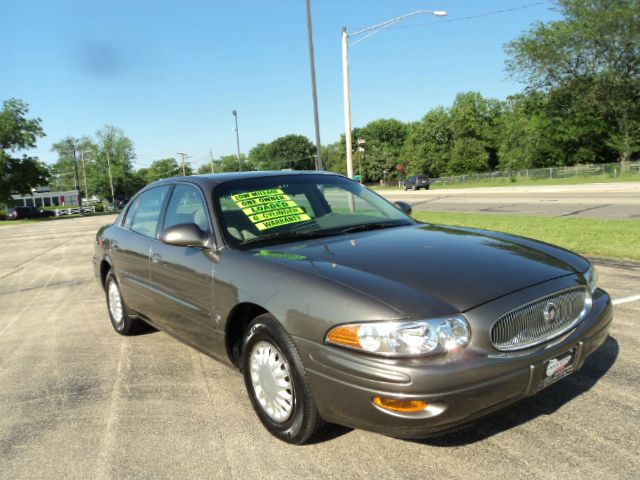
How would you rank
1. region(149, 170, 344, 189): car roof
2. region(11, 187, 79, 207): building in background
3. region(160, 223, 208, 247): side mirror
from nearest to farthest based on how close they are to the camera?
region(160, 223, 208, 247): side mirror, region(149, 170, 344, 189): car roof, region(11, 187, 79, 207): building in background

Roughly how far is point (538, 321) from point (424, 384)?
73 cm

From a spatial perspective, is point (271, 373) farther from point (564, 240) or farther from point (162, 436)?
point (564, 240)

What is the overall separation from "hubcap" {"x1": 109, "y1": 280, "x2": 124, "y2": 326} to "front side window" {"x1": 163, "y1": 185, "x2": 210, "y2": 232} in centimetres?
142

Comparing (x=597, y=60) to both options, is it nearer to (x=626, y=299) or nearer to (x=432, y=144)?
(x=432, y=144)

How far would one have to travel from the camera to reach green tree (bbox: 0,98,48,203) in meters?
47.8

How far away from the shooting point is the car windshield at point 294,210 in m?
3.55

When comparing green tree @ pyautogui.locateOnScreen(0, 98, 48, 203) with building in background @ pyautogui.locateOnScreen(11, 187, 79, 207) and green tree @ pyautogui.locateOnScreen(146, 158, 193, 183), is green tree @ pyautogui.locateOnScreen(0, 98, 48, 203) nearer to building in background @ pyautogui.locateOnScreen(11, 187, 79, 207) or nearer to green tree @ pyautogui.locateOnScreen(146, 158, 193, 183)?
building in background @ pyautogui.locateOnScreen(11, 187, 79, 207)

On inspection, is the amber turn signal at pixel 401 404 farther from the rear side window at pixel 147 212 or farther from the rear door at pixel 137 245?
the rear side window at pixel 147 212

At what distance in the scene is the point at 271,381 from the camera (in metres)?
2.92

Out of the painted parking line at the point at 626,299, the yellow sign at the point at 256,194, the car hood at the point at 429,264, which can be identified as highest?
the yellow sign at the point at 256,194

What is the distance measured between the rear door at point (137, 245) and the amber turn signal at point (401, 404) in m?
2.58

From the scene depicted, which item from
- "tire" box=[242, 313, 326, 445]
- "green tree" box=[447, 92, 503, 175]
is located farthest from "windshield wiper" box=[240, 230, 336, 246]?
"green tree" box=[447, 92, 503, 175]

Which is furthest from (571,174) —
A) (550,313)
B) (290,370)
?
(290,370)

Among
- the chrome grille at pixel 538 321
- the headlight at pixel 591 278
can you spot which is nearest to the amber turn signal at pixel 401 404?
the chrome grille at pixel 538 321
